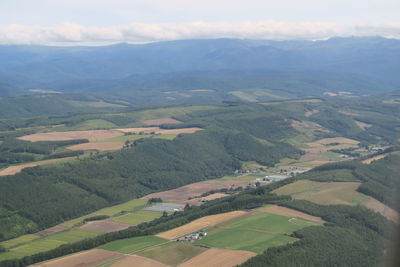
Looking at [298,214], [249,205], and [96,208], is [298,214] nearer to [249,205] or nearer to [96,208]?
[249,205]

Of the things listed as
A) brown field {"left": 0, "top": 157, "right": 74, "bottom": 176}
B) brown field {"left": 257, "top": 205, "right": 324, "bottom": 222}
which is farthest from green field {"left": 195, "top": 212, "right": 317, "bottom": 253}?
brown field {"left": 0, "top": 157, "right": 74, "bottom": 176}

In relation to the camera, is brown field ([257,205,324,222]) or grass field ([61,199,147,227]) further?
grass field ([61,199,147,227])

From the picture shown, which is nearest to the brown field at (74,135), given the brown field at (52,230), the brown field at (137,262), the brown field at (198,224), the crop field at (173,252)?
the brown field at (52,230)

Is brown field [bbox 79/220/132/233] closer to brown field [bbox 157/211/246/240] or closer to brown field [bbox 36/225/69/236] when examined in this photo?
brown field [bbox 36/225/69/236]

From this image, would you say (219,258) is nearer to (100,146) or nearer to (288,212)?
(288,212)

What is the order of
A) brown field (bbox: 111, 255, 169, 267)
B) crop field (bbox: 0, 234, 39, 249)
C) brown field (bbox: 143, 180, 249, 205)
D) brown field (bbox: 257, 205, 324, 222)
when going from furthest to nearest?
brown field (bbox: 143, 180, 249, 205)
crop field (bbox: 0, 234, 39, 249)
brown field (bbox: 257, 205, 324, 222)
brown field (bbox: 111, 255, 169, 267)
